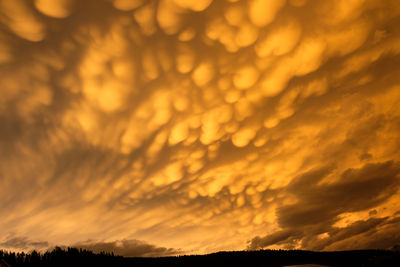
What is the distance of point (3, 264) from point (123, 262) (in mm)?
25129

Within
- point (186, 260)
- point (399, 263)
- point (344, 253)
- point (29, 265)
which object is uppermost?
point (29, 265)

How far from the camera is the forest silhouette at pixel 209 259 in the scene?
30892 mm

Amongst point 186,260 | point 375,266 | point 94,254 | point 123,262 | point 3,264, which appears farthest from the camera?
point 186,260

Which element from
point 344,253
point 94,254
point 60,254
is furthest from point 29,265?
point 344,253

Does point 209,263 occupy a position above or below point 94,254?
below

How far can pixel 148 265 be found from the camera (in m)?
51.6

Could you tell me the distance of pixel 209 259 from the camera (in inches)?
2623

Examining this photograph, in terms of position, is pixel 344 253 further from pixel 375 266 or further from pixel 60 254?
pixel 60 254

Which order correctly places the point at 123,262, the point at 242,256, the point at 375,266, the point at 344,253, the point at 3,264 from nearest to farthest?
the point at 3,264 < the point at 375,266 < the point at 123,262 < the point at 242,256 < the point at 344,253

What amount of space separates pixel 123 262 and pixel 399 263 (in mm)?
40692

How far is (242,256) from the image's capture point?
74062 millimetres

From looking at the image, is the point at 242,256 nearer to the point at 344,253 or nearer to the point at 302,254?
the point at 302,254

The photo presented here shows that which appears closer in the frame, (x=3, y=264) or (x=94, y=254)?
(x=3, y=264)

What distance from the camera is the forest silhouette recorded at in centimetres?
3089
